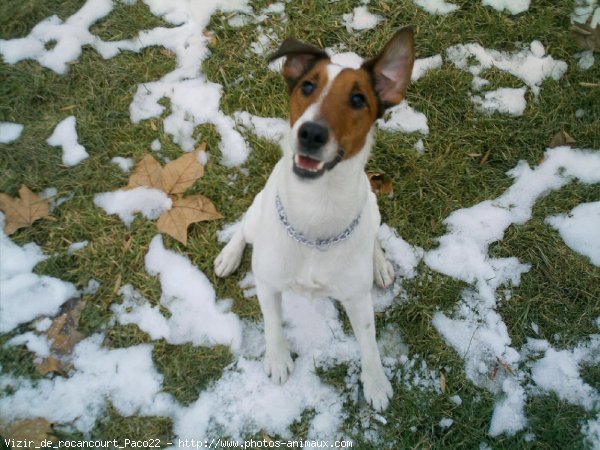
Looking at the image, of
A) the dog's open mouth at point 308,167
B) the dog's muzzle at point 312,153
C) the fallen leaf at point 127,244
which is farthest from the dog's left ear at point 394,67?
the fallen leaf at point 127,244

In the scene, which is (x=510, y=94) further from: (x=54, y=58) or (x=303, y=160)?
(x=54, y=58)

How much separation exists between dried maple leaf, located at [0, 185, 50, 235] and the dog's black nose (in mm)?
2755

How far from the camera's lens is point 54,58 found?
4.71 metres

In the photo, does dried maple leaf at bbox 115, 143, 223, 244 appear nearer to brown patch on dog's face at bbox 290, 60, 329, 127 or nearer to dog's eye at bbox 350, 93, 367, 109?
brown patch on dog's face at bbox 290, 60, 329, 127

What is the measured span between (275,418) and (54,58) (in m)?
3.75

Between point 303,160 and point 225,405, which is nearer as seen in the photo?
point 303,160

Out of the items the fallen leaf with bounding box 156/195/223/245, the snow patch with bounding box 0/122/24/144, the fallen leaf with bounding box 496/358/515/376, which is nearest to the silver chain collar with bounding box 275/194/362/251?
the fallen leaf with bounding box 156/195/223/245

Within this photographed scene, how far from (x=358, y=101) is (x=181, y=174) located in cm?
210

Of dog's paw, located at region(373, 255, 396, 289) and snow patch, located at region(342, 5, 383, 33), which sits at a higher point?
snow patch, located at region(342, 5, 383, 33)

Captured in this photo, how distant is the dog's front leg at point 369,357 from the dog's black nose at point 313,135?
118 centimetres

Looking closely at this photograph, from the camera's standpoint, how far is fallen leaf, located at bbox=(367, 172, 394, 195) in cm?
434

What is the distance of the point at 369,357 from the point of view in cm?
343

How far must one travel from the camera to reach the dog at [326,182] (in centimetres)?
247

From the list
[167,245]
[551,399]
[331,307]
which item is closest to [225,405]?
[331,307]
